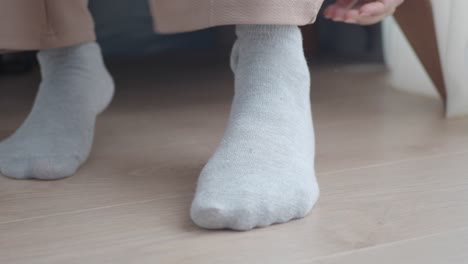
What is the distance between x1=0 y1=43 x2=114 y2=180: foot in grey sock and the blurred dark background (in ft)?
2.51

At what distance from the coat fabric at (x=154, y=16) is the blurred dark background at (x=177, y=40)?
0.82 m

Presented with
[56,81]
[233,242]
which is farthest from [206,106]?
[233,242]

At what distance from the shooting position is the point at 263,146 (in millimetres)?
585

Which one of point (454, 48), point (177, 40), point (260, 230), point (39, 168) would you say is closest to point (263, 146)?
point (260, 230)

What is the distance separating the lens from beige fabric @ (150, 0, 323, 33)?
57 centimetres

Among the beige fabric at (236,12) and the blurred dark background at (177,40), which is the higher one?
the beige fabric at (236,12)

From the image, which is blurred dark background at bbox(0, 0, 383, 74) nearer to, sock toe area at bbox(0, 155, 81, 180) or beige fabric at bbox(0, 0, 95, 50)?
beige fabric at bbox(0, 0, 95, 50)

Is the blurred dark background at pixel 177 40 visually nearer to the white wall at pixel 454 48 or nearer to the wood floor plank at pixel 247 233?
the white wall at pixel 454 48

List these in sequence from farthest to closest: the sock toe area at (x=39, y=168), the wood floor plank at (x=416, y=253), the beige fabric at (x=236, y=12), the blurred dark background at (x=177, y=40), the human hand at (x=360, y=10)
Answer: the blurred dark background at (x=177, y=40)
the human hand at (x=360, y=10)
the sock toe area at (x=39, y=168)
the beige fabric at (x=236, y=12)
the wood floor plank at (x=416, y=253)

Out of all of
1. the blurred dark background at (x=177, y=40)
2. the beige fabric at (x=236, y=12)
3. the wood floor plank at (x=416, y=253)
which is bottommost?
the blurred dark background at (x=177, y=40)

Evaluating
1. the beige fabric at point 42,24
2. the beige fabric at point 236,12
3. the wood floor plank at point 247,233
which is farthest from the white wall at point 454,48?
the beige fabric at point 42,24

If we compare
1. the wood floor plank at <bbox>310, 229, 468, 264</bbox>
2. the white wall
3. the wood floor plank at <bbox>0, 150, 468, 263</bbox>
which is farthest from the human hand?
the wood floor plank at <bbox>310, 229, 468, 264</bbox>

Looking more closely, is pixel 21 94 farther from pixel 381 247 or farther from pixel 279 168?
pixel 381 247

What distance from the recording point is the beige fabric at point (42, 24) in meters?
0.71
